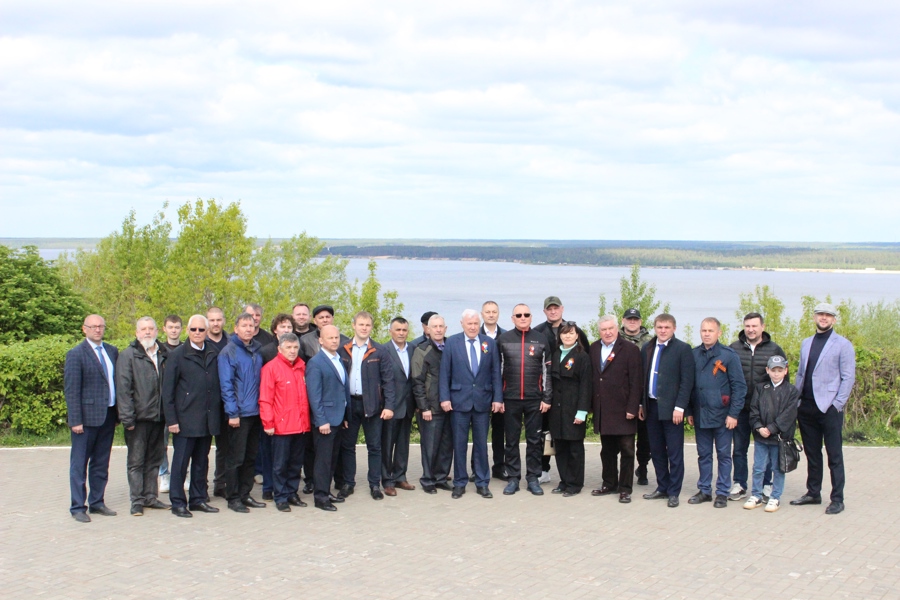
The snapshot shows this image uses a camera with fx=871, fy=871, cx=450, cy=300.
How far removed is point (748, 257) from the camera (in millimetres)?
186250

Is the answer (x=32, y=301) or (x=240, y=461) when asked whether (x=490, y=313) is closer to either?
(x=240, y=461)

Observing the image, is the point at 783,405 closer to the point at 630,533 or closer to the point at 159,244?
the point at 630,533

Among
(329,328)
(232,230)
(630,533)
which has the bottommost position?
(630,533)

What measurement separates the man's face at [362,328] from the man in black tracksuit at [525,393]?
1383 millimetres

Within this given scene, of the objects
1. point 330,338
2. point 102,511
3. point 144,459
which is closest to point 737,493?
point 330,338

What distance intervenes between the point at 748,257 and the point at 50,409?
188315mm

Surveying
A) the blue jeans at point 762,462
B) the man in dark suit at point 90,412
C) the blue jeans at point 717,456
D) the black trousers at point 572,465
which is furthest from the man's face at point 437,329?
the blue jeans at point 762,462

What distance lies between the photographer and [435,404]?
8.97 m

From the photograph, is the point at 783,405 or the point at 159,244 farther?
the point at 159,244

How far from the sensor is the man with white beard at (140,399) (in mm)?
7801

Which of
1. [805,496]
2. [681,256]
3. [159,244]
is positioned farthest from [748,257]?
[805,496]

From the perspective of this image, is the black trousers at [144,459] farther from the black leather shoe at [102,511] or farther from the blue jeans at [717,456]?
the blue jeans at [717,456]

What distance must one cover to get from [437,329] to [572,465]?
1946 millimetres

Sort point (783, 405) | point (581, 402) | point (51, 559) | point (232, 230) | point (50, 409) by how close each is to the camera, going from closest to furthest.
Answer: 1. point (51, 559)
2. point (783, 405)
3. point (581, 402)
4. point (50, 409)
5. point (232, 230)
